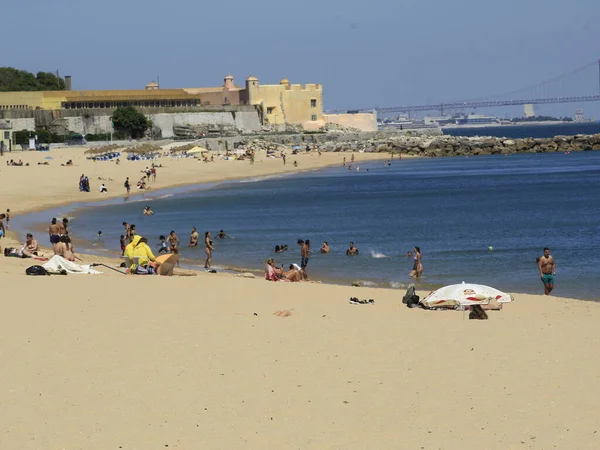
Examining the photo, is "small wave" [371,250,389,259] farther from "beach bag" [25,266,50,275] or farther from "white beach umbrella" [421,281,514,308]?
"beach bag" [25,266,50,275]

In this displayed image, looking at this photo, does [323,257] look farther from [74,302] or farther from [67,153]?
[67,153]

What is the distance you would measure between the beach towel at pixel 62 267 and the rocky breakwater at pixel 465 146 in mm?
64001

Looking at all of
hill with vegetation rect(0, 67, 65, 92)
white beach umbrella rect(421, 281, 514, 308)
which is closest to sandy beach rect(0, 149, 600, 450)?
white beach umbrella rect(421, 281, 514, 308)

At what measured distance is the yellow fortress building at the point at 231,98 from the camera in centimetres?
7331

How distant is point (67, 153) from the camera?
54.5 m

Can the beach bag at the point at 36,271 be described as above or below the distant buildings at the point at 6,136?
below

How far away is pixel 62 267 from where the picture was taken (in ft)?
42.3

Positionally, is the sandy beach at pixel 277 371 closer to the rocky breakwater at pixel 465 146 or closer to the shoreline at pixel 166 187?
the shoreline at pixel 166 187

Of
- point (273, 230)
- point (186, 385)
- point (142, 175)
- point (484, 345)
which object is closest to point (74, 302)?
point (186, 385)

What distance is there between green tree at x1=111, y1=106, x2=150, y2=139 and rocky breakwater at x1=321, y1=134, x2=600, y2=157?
593 inches

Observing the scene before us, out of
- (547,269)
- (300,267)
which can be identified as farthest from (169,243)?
(547,269)

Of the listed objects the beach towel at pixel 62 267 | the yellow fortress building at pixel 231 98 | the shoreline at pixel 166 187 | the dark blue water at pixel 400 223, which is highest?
the yellow fortress building at pixel 231 98

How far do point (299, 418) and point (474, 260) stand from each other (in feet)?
43.4

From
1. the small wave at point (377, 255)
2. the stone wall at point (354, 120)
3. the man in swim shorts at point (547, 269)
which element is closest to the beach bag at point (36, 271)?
the man in swim shorts at point (547, 269)
